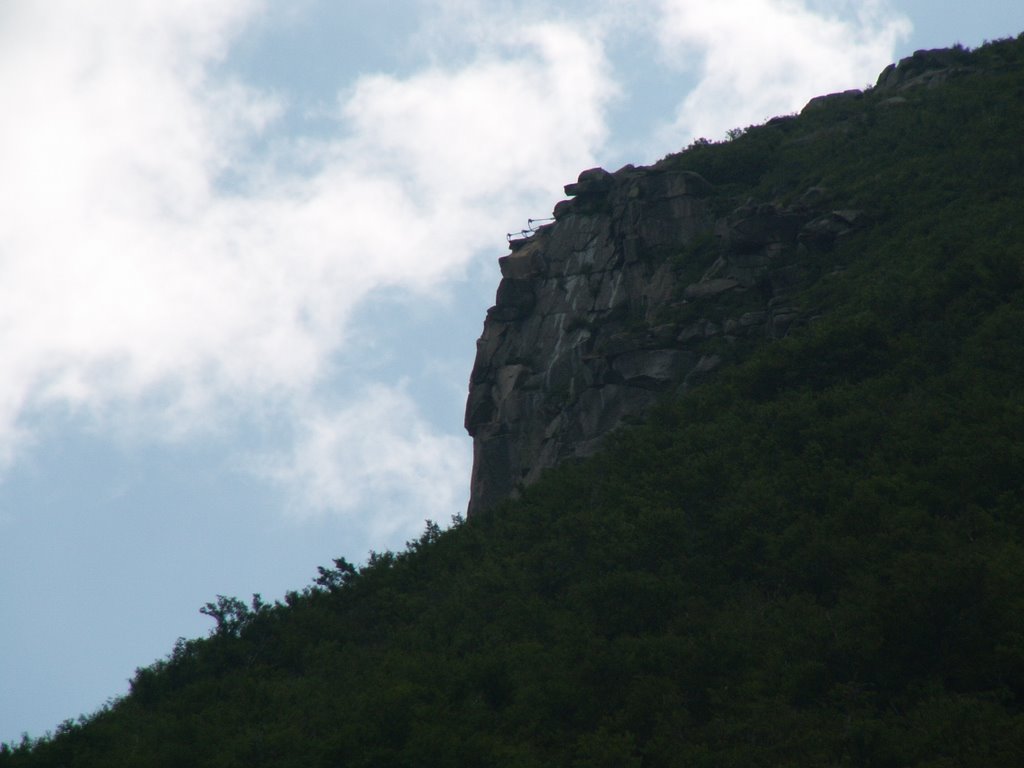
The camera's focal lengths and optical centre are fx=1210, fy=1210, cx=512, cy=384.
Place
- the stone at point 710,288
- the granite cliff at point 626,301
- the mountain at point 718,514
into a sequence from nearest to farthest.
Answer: the mountain at point 718,514 → the granite cliff at point 626,301 → the stone at point 710,288

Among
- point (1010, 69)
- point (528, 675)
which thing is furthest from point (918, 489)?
point (1010, 69)

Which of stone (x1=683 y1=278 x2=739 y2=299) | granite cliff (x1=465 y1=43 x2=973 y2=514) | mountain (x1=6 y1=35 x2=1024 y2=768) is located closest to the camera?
mountain (x1=6 y1=35 x2=1024 y2=768)

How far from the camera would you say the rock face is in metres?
55.1

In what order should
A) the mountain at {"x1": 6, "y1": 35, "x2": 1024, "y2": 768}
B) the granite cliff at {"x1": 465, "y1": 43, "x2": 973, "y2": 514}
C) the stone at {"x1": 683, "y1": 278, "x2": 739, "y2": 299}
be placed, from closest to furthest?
the mountain at {"x1": 6, "y1": 35, "x2": 1024, "y2": 768} < the granite cliff at {"x1": 465, "y1": 43, "x2": 973, "y2": 514} < the stone at {"x1": 683, "y1": 278, "x2": 739, "y2": 299}

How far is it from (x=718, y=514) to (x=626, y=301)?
83.3 feet

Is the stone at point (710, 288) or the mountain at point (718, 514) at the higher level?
the stone at point (710, 288)

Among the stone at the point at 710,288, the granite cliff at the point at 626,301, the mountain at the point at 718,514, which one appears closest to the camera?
the mountain at the point at 718,514

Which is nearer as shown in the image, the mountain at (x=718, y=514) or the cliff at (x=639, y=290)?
the mountain at (x=718, y=514)

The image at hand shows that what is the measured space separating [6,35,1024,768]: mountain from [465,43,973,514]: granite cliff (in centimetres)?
19

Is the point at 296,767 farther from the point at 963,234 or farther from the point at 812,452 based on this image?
the point at 963,234

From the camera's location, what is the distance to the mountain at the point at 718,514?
26.4 meters

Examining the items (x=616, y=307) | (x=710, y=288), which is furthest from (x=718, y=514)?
(x=616, y=307)

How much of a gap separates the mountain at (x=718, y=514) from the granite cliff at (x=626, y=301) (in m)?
0.19

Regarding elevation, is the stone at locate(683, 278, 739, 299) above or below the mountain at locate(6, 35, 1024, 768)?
above
